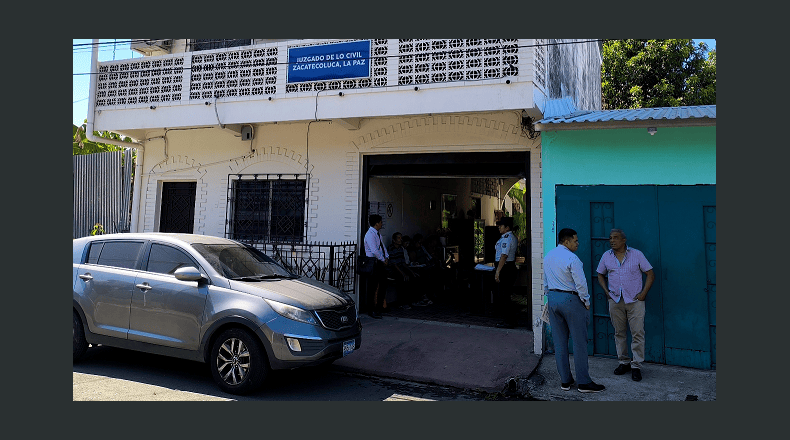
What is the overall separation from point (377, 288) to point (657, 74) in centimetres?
1309

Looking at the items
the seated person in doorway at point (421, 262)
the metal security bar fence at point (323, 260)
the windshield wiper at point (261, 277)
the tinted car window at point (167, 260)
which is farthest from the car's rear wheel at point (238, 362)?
the seated person in doorway at point (421, 262)

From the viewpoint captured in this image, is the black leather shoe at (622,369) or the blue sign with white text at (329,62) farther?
the blue sign with white text at (329,62)

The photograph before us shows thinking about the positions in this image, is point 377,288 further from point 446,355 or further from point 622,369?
point 622,369

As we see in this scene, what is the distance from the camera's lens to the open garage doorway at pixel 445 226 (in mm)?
8477

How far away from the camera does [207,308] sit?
206 inches

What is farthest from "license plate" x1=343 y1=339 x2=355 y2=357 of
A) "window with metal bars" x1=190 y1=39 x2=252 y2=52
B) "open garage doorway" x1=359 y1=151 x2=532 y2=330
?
"window with metal bars" x1=190 y1=39 x2=252 y2=52

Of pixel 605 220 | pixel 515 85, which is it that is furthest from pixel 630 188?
pixel 515 85

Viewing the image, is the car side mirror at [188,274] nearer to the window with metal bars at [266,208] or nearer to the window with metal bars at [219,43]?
the window with metal bars at [266,208]

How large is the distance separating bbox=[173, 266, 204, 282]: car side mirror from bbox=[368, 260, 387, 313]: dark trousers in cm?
387

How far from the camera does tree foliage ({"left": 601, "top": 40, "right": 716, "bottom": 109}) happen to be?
52.5 ft

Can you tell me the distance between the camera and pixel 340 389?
553 centimetres

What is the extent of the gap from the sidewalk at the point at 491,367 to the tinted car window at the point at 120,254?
Result: 2.76m

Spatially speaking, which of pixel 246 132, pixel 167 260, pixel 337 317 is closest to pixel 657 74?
pixel 246 132

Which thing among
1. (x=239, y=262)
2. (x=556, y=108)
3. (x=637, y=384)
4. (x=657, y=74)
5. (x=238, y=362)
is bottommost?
(x=637, y=384)
